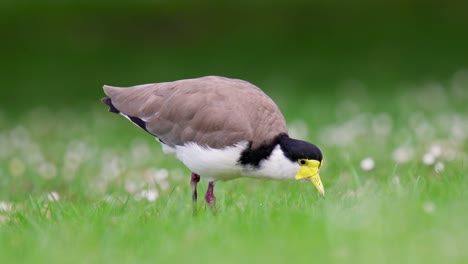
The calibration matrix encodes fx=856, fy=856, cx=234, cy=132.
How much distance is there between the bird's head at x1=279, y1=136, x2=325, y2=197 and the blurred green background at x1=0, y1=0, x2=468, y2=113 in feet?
30.0

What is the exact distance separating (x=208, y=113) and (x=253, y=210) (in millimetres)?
863

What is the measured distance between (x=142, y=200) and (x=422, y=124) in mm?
4256

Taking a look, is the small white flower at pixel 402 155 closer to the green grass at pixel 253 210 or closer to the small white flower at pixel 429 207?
the green grass at pixel 253 210

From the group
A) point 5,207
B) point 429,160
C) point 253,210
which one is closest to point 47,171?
point 5,207

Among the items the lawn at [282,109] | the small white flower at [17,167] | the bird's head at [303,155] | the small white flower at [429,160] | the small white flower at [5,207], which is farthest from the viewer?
the small white flower at [17,167]

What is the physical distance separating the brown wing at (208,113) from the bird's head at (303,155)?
154 mm

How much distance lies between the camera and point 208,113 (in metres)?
6.02

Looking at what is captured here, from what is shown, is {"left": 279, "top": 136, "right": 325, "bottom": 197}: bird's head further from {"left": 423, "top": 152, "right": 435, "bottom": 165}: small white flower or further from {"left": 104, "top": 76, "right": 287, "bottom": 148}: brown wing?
{"left": 423, "top": 152, "right": 435, "bottom": 165}: small white flower

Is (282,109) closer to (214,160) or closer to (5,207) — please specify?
(5,207)

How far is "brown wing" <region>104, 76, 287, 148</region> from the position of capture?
5863 mm

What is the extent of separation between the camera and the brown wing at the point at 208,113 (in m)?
5.86

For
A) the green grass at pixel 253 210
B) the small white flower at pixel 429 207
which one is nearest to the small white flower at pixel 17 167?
the green grass at pixel 253 210

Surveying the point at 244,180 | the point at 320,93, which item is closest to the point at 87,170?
the point at 244,180

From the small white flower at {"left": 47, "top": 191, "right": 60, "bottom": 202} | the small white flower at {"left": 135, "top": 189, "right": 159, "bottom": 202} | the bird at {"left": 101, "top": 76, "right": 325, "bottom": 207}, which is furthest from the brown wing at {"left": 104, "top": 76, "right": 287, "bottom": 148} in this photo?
the small white flower at {"left": 47, "top": 191, "right": 60, "bottom": 202}
